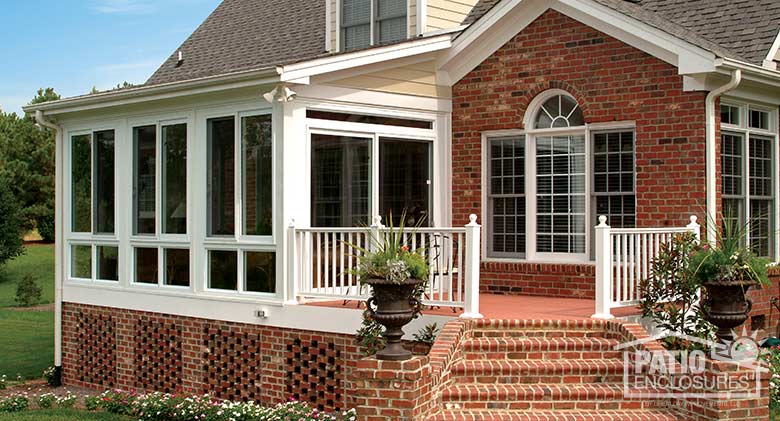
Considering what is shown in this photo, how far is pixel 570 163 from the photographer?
12375 mm

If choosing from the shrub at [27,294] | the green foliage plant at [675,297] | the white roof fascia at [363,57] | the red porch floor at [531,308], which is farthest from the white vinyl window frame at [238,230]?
the shrub at [27,294]

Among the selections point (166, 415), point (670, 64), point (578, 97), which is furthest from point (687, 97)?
point (166, 415)

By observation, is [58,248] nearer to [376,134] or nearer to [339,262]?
[339,262]

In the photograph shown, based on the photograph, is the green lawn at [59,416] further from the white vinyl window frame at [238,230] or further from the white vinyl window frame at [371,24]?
the white vinyl window frame at [371,24]

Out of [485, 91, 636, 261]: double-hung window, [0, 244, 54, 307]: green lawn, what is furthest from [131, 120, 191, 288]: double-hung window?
[0, 244, 54, 307]: green lawn

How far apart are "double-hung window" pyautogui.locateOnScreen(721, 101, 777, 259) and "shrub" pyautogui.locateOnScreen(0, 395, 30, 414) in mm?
9164

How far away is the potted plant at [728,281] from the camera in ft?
28.6

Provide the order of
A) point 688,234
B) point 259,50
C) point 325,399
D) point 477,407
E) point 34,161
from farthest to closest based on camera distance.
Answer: point 34,161
point 259,50
point 325,399
point 688,234
point 477,407

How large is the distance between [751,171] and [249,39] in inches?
413

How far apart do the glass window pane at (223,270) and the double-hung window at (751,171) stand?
20.3ft

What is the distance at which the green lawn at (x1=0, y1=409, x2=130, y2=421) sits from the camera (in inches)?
425

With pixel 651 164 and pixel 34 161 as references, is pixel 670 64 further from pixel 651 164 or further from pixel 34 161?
pixel 34 161

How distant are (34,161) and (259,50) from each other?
3185cm

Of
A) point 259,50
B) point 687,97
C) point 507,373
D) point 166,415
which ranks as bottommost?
point 166,415
